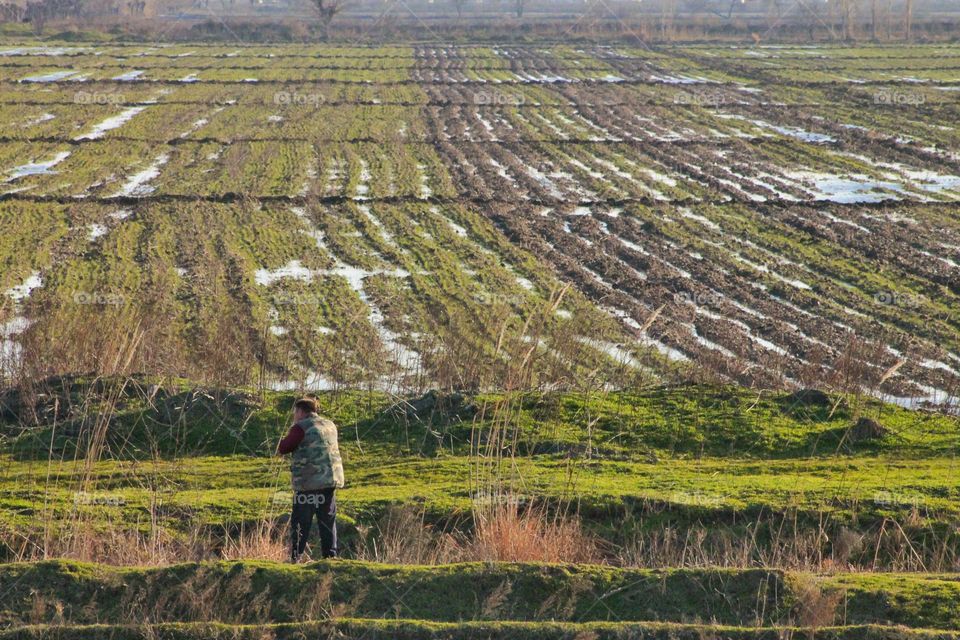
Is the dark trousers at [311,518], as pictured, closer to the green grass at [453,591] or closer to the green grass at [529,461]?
the green grass at [529,461]

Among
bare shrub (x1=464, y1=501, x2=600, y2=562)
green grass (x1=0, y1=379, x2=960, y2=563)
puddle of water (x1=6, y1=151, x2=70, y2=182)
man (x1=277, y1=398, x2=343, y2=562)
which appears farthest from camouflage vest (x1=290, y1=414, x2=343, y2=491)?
puddle of water (x1=6, y1=151, x2=70, y2=182)

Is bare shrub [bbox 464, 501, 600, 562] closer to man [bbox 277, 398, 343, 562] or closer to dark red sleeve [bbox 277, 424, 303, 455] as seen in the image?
man [bbox 277, 398, 343, 562]

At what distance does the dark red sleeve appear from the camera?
8133 mm

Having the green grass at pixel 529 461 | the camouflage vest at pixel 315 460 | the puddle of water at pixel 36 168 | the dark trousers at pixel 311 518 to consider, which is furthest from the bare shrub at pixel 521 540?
the puddle of water at pixel 36 168

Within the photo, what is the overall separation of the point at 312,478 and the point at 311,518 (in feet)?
0.99

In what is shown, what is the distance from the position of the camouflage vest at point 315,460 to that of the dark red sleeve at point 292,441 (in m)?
0.04

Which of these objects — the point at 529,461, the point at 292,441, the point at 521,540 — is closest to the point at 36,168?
the point at 529,461

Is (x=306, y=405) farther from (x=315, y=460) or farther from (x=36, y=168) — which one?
(x=36, y=168)

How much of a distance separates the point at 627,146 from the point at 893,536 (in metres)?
26.0

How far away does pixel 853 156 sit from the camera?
107 feet

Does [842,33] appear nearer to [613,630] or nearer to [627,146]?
[627,146]

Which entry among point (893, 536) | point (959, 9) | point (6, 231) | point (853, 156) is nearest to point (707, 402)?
point (893, 536)

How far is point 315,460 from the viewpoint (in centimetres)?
820

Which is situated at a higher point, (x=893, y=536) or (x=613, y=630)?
(x=613, y=630)
